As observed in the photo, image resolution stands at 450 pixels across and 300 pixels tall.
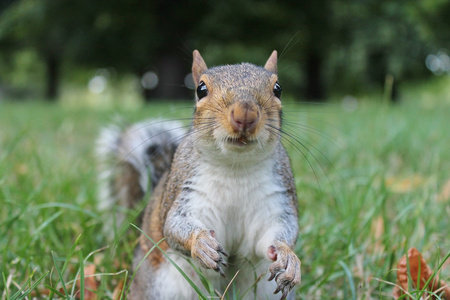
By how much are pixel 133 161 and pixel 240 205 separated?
746 mm

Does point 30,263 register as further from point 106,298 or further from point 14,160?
point 14,160

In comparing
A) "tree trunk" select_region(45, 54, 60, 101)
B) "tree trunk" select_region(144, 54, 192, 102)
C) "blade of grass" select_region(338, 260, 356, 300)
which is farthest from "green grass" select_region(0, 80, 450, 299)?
"tree trunk" select_region(45, 54, 60, 101)

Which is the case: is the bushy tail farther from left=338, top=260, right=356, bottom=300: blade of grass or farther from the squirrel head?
left=338, top=260, right=356, bottom=300: blade of grass

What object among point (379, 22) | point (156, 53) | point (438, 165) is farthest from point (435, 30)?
point (438, 165)

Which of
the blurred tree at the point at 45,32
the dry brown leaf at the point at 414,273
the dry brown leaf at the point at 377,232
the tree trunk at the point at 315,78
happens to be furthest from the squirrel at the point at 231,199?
the tree trunk at the point at 315,78

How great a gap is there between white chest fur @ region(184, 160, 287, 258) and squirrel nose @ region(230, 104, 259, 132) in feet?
0.44

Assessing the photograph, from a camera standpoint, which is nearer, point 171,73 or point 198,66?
point 198,66

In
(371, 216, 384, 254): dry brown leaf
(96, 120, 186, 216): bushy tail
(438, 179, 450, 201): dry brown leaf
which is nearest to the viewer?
(371, 216, 384, 254): dry brown leaf

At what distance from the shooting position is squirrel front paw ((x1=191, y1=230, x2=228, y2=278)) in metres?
0.97

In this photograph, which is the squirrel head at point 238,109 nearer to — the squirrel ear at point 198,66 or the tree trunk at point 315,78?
the squirrel ear at point 198,66

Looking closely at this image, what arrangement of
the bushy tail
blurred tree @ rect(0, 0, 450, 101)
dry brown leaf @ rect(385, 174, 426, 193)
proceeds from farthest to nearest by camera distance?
blurred tree @ rect(0, 0, 450, 101) → dry brown leaf @ rect(385, 174, 426, 193) → the bushy tail

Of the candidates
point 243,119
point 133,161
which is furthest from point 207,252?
point 133,161

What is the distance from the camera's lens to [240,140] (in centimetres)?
100

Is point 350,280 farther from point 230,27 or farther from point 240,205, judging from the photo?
point 230,27
